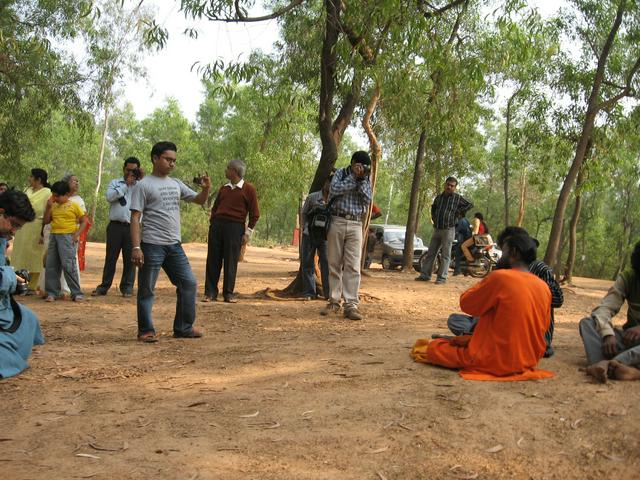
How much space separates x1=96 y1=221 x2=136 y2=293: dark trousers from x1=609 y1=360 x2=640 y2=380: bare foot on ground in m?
6.29

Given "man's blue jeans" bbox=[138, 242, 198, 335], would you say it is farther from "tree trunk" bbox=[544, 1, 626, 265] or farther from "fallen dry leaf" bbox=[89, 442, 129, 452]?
"tree trunk" bbox=[544, 1, 626, 265]

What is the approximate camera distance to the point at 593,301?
12117mm

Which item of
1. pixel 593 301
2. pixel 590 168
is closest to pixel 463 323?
pixel 593 301

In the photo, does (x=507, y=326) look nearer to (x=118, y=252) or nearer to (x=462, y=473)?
(x=462, y=473)

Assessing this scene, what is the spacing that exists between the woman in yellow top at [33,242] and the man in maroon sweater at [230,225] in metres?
2.44

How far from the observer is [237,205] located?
8773 millimetres

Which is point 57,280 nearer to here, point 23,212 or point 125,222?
point 125,222

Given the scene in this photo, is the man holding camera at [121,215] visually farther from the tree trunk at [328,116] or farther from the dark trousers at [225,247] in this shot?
the tree trunk at [328,116]

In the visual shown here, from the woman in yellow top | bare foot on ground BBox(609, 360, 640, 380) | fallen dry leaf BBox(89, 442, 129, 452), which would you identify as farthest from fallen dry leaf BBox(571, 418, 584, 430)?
the woman in yellow top

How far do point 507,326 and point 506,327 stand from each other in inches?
0.4

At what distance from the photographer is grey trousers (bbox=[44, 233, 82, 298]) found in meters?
8.34

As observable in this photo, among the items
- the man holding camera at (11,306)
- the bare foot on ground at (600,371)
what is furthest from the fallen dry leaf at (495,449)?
the man holding camera at (11,306)

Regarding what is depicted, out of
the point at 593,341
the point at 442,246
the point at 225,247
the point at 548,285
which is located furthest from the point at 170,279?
the point at 442,246

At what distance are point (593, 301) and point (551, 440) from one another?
9314 mm
